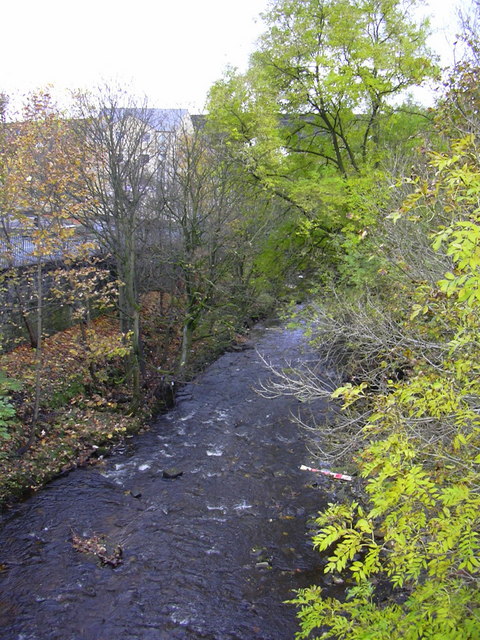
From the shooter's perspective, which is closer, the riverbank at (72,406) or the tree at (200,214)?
→ the riverbank at (72,406)

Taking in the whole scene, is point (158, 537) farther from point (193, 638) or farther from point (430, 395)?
point (430, 395)

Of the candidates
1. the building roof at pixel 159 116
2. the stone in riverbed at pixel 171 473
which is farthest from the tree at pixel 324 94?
the stone in riverbed at pixel 171 473

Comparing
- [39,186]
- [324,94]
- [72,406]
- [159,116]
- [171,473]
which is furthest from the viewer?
[159,116]

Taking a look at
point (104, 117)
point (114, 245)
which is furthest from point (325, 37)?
point (114, 245)

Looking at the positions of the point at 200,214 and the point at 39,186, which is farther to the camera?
the point at 200,214

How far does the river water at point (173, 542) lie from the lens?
6211 mm

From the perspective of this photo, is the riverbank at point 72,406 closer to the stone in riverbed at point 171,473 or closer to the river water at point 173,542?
the river water at point 173,542

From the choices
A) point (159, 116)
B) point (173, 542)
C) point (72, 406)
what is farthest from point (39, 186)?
point (159, 116)

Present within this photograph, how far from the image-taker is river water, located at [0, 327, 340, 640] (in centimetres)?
621

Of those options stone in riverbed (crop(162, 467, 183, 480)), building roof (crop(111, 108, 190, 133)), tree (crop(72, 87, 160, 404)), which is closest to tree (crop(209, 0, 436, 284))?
building roof (crop(111, 108, 190, 133))

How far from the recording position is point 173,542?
7750mm

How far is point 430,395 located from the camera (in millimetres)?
3521

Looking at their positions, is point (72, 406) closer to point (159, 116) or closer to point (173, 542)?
point (173, 542)

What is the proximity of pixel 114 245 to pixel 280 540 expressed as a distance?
28.8 feet
